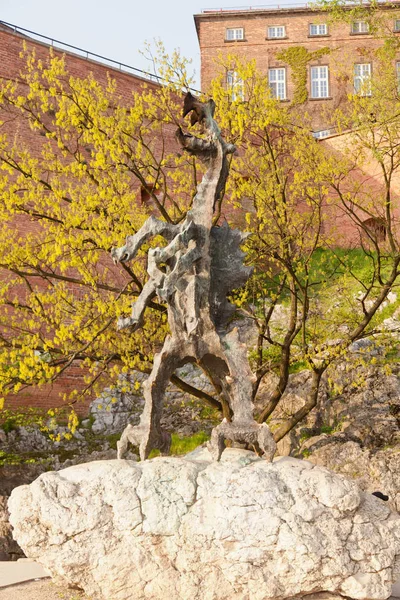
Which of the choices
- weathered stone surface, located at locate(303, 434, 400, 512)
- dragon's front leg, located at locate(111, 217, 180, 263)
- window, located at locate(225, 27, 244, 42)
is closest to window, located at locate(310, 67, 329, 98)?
window, located at locate(225, 27, 244, 42)

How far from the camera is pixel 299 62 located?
3981 centimetres

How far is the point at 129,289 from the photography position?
12375 mm

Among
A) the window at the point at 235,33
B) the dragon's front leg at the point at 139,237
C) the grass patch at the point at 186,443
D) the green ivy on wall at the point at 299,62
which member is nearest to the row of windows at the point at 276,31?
the window at the point at 235,33

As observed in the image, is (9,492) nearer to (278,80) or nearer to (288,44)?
(278,80)

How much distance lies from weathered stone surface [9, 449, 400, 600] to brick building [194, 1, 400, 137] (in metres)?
35.1

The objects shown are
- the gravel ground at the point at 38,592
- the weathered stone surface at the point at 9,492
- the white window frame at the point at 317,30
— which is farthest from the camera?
the white window frame at the point at 317,30

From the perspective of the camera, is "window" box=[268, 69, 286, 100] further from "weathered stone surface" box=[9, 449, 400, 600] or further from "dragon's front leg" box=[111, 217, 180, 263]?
"weathered stone surface" box=[9, 449, 400, 600]

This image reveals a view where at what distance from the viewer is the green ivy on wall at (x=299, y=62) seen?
3934 cm

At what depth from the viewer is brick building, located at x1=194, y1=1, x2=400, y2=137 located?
1554 inches

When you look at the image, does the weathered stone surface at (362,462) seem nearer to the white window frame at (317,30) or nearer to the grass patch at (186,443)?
the grass patch at (186,443)

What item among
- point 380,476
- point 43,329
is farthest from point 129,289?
point 43,329

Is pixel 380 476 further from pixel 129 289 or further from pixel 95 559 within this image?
pixel 95 559

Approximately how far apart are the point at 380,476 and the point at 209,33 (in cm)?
3252

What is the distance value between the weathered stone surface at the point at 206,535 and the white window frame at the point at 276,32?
37.6 meters
